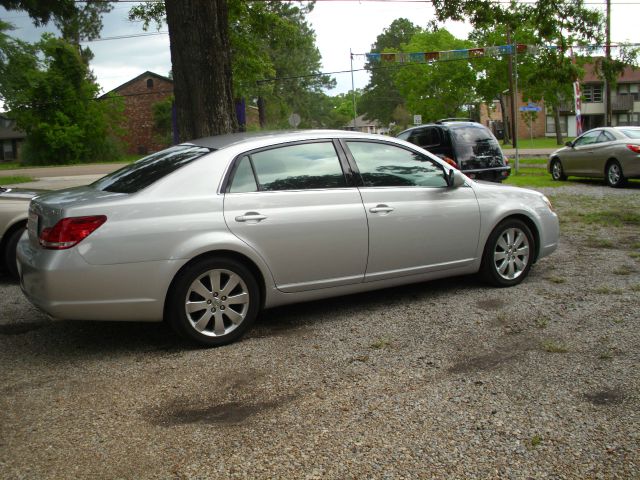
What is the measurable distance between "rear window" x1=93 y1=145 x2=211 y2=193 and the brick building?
5629 centimetres

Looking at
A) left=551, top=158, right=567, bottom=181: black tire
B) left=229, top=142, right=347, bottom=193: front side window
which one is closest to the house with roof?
left=551, top=158, right=567, bottom=181: black tire

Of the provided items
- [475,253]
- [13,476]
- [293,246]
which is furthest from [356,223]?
[13,476]

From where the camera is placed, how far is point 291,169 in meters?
5.30

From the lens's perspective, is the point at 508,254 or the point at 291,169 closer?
the point at 291,169

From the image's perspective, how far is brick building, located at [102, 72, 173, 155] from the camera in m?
61.3

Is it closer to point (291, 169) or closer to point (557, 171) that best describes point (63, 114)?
point (557, 171)

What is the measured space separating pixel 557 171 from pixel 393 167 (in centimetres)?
1400

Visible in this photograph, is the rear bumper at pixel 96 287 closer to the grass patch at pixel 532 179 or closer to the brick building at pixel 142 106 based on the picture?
the grass patch at pixel 532 179

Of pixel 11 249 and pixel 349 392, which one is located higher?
pixel 11 249

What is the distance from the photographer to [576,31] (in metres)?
12.3

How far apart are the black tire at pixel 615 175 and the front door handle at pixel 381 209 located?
11.9 metres

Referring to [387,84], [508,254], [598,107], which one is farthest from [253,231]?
[387,84]

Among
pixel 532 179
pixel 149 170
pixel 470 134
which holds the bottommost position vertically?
pixel 532 179

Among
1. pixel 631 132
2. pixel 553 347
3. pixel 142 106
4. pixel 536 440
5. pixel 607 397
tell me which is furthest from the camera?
pixel 142 106
